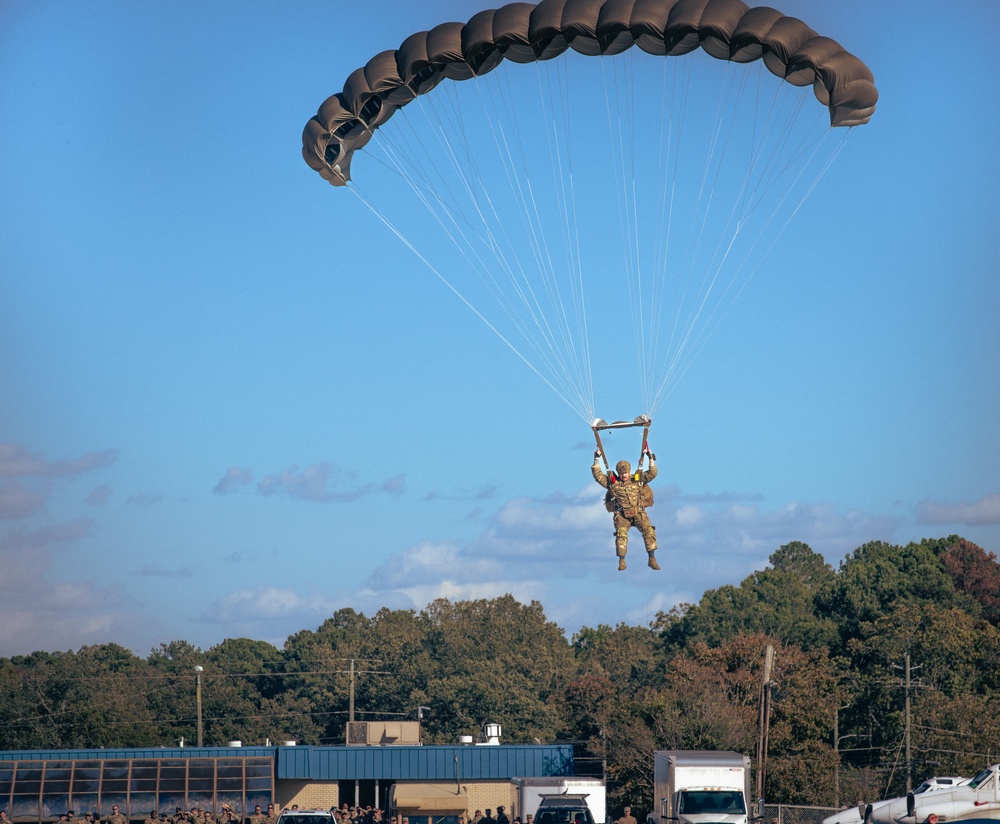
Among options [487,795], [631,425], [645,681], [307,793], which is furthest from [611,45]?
[645,681]

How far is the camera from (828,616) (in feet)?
278

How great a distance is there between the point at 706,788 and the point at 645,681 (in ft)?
188

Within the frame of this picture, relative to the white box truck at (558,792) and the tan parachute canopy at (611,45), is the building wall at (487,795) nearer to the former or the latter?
the white box truck at (558,792)

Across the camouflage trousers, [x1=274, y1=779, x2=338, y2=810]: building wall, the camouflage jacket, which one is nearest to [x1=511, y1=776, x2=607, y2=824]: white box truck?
the camouflage trousers

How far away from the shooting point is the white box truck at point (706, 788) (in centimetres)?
2397

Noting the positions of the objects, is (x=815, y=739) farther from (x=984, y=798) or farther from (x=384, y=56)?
(x=384, y=56)

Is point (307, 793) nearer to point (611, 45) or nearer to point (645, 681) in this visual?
point (611, 45)

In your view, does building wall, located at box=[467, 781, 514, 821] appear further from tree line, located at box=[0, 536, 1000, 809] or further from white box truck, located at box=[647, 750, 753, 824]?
white box truck, located at box=[647, 750, 753, 824]

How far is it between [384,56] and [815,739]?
27.4 m

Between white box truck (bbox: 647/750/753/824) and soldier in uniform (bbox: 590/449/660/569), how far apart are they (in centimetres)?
341

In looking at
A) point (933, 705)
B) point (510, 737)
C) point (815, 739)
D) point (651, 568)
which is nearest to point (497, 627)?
point (510, 737)

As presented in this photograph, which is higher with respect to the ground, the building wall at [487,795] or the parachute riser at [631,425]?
the parachute riser at [631,425]

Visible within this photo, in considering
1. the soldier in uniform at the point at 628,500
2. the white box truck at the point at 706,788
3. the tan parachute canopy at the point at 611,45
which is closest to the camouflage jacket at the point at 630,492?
the soldier in uniform at the point at 628,500

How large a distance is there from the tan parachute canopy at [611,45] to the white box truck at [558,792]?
43.7ft
